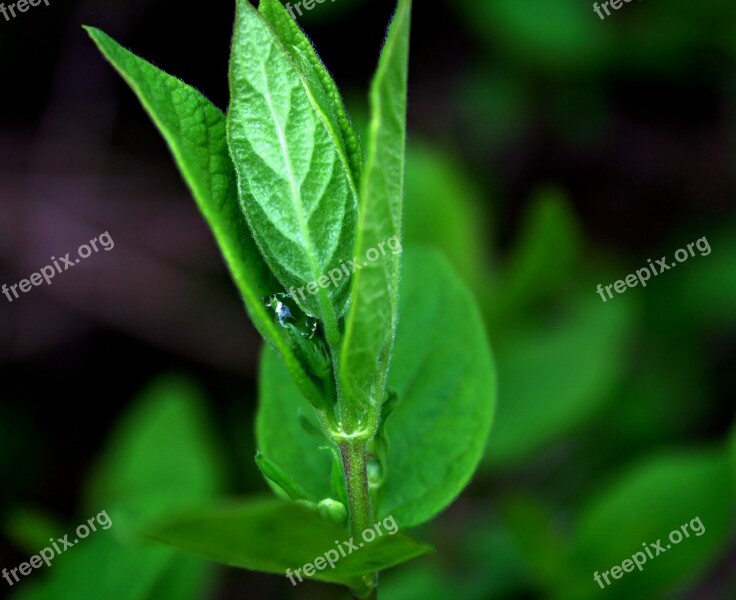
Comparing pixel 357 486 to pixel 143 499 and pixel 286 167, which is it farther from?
pixel 143 499

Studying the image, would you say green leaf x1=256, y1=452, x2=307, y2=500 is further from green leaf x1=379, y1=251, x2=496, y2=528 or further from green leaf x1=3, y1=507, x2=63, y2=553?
green leaf x1=3, y1=507, x2=63, y2=553

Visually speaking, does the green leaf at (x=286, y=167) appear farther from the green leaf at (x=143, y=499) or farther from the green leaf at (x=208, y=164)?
the green leaf at (x=143, y=499)

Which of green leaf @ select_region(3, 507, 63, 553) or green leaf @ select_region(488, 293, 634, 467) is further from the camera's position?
green leaf @ select_region(488, 293, 634, 467)

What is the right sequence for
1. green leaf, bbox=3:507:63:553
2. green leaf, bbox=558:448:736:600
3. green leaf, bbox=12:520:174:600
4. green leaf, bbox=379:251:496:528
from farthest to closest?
green leaf, bbox=3:507:63:553 → green leaf, bbox=558:448:736:600 → green leaf, bbox=12:520:174:600 → green leaf, bbox=379:251:496:528

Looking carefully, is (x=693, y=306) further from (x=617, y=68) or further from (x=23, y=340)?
(x=23, y=340)

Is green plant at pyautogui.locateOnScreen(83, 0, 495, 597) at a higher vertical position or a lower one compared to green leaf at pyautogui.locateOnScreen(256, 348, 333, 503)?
higher

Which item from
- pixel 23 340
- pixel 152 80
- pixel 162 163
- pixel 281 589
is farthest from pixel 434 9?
pixel 152 80

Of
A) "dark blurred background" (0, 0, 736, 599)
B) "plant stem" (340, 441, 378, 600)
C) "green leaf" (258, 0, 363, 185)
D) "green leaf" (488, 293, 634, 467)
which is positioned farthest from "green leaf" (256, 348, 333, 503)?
"dark blurred background" (0, 0, 736, 599)

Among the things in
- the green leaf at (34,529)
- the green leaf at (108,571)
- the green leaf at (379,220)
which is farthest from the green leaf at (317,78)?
the green leaf at (34,529)
